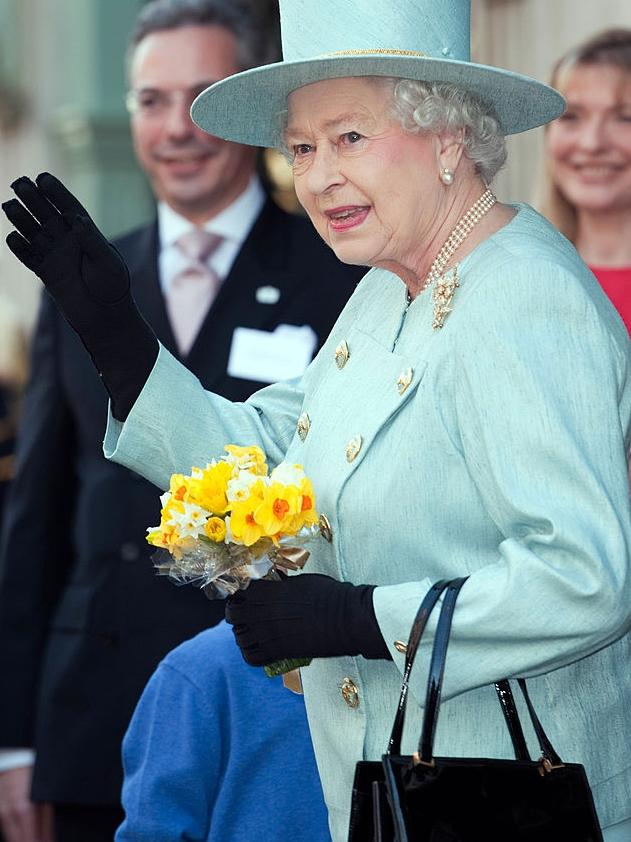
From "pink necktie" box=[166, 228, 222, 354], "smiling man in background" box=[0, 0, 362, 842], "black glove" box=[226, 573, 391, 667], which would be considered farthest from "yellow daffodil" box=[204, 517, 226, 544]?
"pink necktie" box=[166, 228, 222, 354]

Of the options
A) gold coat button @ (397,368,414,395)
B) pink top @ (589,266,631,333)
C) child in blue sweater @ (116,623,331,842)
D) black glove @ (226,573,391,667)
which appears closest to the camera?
black glove @ (226,573,391,667)

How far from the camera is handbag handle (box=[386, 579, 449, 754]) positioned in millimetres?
2041

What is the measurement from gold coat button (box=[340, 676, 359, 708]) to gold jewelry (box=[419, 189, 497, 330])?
0.50 meters

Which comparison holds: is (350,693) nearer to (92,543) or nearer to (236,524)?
(236,524)

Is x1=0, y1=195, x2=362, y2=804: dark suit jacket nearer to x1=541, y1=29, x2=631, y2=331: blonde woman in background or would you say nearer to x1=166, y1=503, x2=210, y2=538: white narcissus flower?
x1=541, y1=29, x2=631, y2=331: blonde woman in background

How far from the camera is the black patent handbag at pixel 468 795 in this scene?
2004mm

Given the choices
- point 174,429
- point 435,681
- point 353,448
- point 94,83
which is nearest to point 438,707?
point 435,681

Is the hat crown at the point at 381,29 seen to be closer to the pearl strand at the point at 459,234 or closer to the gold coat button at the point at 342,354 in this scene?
the pearl strand at the point at 459,234

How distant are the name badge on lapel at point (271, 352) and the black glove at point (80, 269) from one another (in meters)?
1.20

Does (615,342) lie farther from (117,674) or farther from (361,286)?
(117,674)

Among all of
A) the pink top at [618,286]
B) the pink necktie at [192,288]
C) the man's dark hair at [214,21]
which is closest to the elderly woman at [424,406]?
the pink top at [618,286]

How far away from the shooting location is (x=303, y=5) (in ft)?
7.50

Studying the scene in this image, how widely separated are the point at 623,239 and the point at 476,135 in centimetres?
141

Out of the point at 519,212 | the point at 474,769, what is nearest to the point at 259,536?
the point at 474,769
